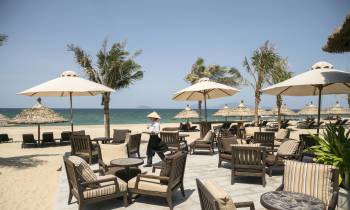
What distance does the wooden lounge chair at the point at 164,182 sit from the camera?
475cm

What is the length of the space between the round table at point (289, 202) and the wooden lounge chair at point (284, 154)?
2.98 meters

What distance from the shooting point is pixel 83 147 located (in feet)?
27.9

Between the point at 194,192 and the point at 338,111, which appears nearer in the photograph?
the point at 194,192

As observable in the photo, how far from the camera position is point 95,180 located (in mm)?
4730

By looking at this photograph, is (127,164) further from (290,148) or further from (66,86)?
(290,148)

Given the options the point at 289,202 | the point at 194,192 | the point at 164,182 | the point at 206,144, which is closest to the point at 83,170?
the point at 164,182

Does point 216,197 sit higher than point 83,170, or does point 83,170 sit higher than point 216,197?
point 216,197

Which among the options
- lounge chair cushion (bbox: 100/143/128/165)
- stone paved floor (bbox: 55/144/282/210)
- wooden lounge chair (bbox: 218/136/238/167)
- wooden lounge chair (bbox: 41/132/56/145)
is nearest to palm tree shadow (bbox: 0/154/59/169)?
stone paved floor (bbox: 55/144/282/210)

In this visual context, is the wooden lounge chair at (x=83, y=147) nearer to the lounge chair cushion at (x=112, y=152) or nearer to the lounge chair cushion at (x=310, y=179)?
the lounge chair cushion at (x=112, y=152)

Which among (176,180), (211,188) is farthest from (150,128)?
(211,188)

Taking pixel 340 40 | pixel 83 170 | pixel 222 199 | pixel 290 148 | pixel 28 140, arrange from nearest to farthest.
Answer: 1. pixel 222 199
2. pixel 83 170
3. pixel 340 40
4. pixel 290 148
5. pixel 28 140

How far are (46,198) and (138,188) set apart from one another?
2696mm

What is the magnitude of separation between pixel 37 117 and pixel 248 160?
14.5 metres

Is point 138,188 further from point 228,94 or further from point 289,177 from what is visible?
point 228,94
